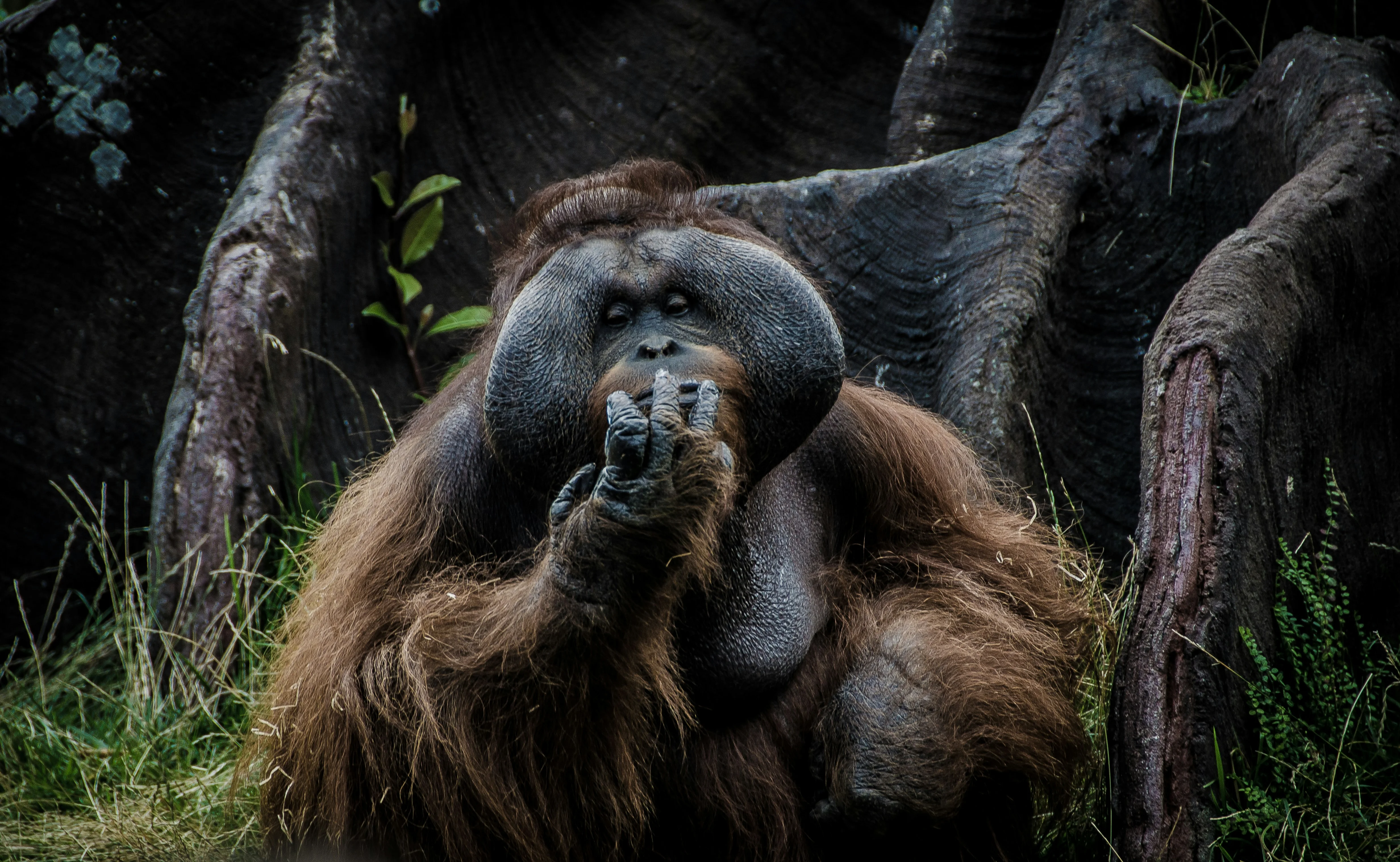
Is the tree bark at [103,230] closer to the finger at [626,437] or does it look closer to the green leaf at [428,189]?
the green leaf at [428,189]

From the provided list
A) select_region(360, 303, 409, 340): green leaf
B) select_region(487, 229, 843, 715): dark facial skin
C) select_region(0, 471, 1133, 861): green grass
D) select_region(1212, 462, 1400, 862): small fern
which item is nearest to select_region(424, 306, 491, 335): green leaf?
select_region(360, 303, 409, 340): green leaf

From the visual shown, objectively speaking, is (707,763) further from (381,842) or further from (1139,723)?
(1139,723)

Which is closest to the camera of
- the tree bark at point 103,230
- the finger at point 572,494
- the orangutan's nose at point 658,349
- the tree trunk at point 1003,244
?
the finger at point 572,494

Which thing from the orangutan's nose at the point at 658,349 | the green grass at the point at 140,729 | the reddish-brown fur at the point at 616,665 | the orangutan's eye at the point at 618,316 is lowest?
the green grass at the point at 140,729

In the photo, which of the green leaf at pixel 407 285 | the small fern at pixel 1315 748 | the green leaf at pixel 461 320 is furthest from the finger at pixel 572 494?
the green leaf at pixel 407 285

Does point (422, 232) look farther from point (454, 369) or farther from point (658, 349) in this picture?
point (658, 349)

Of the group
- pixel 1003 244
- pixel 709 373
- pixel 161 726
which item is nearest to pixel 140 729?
pixel 161 726

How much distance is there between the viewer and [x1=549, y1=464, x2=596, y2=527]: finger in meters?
1.89

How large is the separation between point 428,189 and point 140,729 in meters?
1.90

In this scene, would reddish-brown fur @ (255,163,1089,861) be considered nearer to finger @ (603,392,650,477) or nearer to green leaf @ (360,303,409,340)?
finger @ (603,392,650,477)

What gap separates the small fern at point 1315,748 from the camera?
85.0 inches

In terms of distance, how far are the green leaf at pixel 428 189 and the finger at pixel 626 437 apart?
244 centimetres

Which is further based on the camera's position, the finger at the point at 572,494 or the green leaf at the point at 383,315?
the green leaf at the point at 383,315

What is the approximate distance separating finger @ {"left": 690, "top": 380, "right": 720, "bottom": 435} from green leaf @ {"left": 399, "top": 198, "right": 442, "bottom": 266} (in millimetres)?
2412
